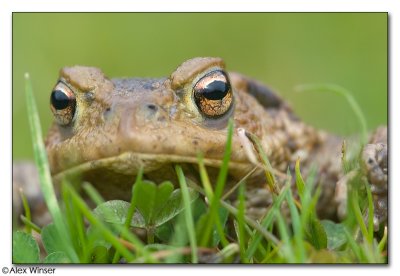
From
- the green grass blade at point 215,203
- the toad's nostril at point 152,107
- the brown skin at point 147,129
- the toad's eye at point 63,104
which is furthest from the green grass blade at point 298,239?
the toad's eye at point 63,104

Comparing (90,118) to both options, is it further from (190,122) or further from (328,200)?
(328,200)

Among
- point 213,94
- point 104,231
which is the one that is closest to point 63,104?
point 213,94

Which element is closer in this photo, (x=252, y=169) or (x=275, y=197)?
(x=275, y=197)

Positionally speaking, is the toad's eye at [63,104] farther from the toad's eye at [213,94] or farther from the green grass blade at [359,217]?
the green grass blade at [359,217]

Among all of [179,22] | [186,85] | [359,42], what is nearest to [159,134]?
[186,85]

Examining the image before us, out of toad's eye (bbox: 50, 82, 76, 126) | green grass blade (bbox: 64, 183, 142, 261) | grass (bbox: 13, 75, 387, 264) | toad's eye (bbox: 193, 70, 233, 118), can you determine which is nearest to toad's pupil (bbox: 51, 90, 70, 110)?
toad's eye (bbox: 50, 82, 76, 126)

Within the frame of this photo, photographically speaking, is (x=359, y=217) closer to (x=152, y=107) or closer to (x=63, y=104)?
(x=152, y=107)
